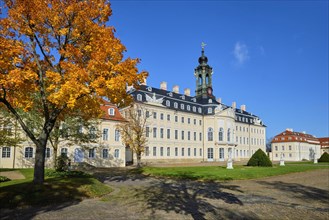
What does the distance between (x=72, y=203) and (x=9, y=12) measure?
8049 millimetres

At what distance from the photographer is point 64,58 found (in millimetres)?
13016

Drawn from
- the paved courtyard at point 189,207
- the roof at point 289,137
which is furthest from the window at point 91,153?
the roof at point 289,137

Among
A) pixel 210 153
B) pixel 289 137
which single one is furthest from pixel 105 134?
pixel 289 137

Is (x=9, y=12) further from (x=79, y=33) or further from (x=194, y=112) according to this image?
Answer: (x=194, y=112)

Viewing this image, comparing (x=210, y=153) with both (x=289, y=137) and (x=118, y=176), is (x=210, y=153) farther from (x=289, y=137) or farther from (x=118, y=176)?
(x=289, y=137)

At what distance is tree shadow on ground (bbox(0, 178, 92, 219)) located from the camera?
9180mm

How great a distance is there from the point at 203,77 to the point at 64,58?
53.6 metres

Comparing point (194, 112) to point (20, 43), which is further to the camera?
point (194, 112)

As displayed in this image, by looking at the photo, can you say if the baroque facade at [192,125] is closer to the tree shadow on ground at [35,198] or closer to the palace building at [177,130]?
the palace building at [177,130]

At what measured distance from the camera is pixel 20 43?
1157 centimetres

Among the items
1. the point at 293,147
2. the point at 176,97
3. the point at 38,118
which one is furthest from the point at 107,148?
the point at 293,147

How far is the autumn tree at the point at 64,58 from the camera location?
10766 mm

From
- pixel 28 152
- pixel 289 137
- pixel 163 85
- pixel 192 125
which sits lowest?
pixel 28 152

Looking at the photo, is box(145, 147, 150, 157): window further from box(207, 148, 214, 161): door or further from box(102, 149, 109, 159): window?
box(207, 148, 214, 161): door
